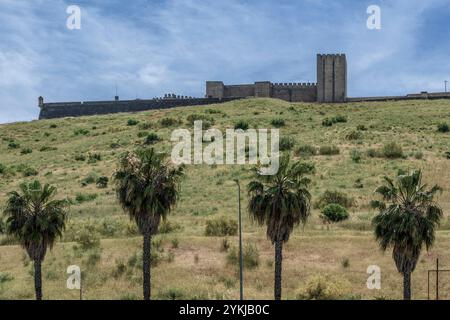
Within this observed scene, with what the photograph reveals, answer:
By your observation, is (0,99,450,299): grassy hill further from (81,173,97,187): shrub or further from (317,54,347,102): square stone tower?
(317,54,347,102): square stone tower

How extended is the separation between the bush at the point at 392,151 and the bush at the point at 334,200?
65.5 feet

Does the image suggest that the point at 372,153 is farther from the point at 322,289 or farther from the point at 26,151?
the point at 26,151

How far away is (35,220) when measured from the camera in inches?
1252

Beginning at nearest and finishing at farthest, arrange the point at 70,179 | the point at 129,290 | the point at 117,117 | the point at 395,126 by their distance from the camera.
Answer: the point at 129,290 → the point at 70,179 → the point at 395,126 → the point at 117,117

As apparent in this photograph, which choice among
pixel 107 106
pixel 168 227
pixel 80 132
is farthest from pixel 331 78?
pixel 168 227

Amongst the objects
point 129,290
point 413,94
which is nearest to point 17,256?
point 129,290

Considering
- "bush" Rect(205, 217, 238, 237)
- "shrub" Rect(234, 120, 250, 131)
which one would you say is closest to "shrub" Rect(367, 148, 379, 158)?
"shrub" Rect(234, 120, 250, 131)

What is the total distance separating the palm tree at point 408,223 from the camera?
29.2m

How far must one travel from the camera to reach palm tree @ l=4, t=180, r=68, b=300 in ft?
104

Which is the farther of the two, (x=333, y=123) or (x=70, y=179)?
(x=333, y=123)
